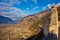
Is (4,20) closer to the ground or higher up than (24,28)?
higher up

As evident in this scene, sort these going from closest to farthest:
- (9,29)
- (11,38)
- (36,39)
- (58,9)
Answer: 1. (58,9)
2. (36,39)
3. (11,38)
4. (9,29)

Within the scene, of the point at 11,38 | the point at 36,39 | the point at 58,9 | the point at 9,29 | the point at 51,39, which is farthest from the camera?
the point at 9,29

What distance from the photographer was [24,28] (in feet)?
43.2

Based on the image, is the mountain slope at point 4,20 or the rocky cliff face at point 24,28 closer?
the mountain slope at point 4,20

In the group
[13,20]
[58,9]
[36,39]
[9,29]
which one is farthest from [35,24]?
[58,9]

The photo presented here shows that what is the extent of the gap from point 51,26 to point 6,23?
3552 mm

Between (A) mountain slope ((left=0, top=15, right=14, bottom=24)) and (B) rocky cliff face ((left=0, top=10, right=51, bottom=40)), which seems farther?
(B) rocky cliff face ((left=0, top=10, right=51, bottom=40))

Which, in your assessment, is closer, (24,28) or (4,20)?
→ (4,20)

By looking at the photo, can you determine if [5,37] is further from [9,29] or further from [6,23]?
[9,29]

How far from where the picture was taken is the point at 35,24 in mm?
12703

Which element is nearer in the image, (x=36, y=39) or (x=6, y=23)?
(x=36, y=39)

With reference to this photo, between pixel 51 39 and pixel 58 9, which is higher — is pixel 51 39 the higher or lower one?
the lower one

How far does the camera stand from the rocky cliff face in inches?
431

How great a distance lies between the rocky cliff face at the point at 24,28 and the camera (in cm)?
1095
